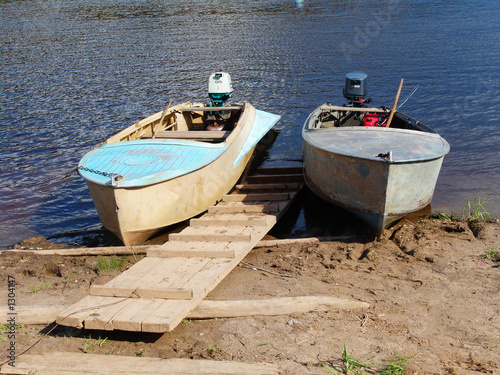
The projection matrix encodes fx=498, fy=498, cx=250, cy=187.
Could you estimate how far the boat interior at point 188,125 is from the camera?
934cm

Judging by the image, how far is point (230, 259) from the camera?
6027mm

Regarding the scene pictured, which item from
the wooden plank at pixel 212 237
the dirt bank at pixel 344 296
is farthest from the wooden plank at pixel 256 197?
the wooden plank at pixel 212 237

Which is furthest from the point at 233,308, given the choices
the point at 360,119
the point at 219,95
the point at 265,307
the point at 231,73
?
the point at 231,73

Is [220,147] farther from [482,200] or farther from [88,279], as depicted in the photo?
[482,200]

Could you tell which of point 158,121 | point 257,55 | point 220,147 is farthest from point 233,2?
point 220,147

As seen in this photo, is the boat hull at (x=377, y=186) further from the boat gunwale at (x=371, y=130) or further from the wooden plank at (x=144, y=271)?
the wooden plank at (x=144, y=271)

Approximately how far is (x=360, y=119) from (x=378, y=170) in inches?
153

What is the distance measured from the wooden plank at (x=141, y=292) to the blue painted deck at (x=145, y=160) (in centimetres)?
192

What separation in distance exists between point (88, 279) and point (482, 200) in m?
6.91

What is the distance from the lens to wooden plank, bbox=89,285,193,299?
4.95 m

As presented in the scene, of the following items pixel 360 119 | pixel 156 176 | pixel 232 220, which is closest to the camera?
pixel 156 176

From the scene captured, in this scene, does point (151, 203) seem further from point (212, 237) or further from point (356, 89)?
point (356, 89)

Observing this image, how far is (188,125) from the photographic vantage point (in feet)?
37.2

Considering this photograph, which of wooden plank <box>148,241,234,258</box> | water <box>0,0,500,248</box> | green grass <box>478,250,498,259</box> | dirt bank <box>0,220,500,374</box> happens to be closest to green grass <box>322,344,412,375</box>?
dirt bank <box>0,220,500,374</box>
